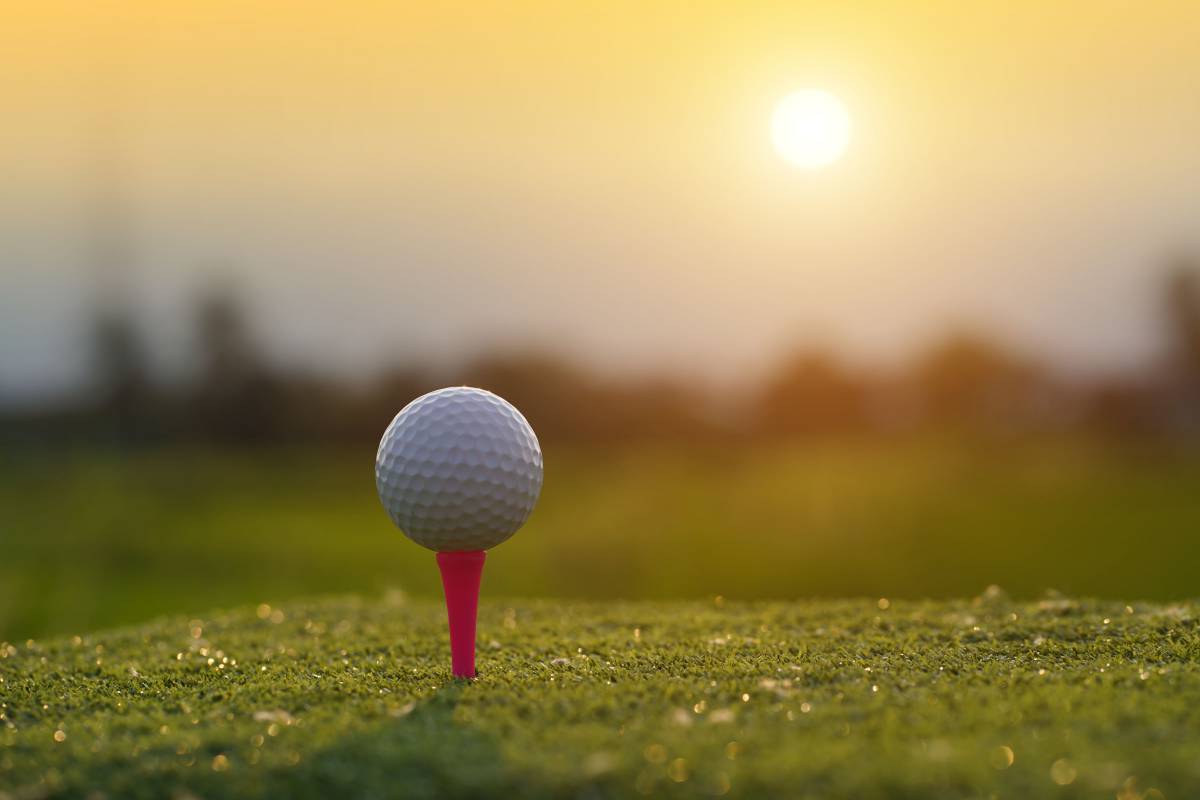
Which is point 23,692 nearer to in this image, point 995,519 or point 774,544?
point 774,544

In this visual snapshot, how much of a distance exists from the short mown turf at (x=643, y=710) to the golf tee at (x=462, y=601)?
0.18 m

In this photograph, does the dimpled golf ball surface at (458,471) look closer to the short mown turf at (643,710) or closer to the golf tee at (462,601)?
the golf tee at (462,601)

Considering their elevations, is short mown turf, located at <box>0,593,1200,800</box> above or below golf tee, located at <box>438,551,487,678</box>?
below

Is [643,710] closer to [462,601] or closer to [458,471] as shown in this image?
[462,601]

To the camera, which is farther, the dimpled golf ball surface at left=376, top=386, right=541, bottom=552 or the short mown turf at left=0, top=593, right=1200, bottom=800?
the dimpled golf ball surface at left=376, top=386, right=541, bottom=552

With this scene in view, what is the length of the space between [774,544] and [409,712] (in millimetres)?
15616

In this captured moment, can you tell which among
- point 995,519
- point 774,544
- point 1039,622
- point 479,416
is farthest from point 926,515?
point 479,416

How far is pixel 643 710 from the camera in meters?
4.76

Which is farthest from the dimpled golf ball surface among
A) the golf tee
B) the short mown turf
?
the short mown turf

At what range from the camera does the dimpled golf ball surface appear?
5.59 metres

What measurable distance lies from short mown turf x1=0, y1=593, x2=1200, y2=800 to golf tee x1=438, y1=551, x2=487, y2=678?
0.18 meters

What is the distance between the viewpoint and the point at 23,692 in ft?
18.7

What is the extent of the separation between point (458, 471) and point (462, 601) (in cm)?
77

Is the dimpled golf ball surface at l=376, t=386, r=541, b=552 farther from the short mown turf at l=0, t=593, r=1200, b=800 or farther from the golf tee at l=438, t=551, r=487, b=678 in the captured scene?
the short mown turf at l=0, t=593, r=1200, b=800
